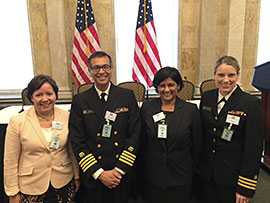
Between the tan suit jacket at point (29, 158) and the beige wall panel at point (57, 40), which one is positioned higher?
the beige wall panel at point (57, 40)

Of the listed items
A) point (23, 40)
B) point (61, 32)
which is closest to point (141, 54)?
point (61, 32)

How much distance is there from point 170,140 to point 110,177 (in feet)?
1.55

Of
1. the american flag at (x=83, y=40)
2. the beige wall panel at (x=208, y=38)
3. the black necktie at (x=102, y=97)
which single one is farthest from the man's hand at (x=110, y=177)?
the beige wall panel at (x=208, y=38)

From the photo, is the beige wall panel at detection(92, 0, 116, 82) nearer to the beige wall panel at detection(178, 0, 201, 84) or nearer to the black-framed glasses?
the beige wall panel at detection(178, 0, 201, 84)

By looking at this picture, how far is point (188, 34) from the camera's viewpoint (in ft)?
17.8

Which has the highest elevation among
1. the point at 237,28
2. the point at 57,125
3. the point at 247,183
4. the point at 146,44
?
the point at 237,28

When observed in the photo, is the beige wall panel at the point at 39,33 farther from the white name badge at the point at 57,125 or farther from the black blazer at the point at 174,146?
the black blazer at the point at 174,146

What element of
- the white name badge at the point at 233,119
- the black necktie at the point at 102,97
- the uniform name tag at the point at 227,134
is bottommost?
the uniform name tag at the point at 227,134

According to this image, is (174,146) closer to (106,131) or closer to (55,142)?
(106,131)

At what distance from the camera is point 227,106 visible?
1.83 meters

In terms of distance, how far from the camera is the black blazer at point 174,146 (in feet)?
6.00

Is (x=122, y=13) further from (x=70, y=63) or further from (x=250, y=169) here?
(x=250, y=169)

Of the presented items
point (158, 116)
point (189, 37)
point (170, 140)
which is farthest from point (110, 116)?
point (189, 37)

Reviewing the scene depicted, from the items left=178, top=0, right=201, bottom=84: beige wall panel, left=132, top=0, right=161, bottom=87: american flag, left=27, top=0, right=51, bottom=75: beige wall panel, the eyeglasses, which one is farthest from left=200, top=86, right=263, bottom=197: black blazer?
left=27, top=0, right=51, bottom=75: beige wall panel
